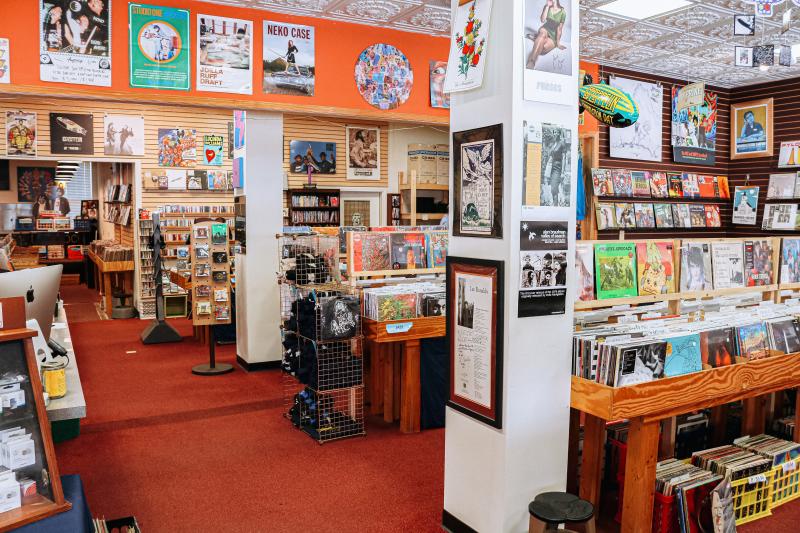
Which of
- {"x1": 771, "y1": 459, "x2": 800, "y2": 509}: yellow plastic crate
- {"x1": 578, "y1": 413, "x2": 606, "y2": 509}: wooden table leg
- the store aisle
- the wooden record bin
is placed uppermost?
the wooden record bin

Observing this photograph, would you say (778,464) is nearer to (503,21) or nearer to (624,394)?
(624,394)

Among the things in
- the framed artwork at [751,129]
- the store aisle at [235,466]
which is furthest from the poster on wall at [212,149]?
the framed artwork at [751,129]

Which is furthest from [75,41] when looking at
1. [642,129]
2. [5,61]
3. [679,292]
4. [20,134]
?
[642,129]

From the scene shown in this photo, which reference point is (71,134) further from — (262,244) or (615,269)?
(615,269)

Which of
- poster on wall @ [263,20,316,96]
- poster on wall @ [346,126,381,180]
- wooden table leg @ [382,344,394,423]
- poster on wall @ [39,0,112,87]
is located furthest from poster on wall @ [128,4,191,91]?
poster on wall @ [346,126,381,180]

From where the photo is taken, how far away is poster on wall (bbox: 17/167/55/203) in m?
16.2

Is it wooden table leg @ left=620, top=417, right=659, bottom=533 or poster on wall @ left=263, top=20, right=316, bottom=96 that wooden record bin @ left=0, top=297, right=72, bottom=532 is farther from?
poster on wall @ left=263, top=20, right=316, bottom=96

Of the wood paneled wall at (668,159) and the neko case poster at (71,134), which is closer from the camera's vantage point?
the wood paneled wall at (668,159)

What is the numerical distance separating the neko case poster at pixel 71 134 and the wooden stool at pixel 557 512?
9.46m

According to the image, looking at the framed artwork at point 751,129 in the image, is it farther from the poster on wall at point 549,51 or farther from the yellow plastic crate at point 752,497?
the poster on wall at point 549,51

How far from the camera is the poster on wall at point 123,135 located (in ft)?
33.6

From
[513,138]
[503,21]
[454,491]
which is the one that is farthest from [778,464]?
[503,21]

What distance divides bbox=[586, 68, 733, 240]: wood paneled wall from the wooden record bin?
321 inches

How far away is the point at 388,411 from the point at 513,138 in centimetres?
303
